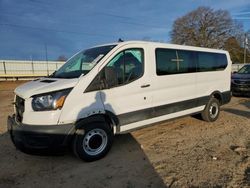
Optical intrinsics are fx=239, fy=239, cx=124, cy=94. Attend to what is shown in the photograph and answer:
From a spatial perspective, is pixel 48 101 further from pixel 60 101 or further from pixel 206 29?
pixel 206 29

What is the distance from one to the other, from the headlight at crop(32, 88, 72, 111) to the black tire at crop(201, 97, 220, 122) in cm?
Answer: 442

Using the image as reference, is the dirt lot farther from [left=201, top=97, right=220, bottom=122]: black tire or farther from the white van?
[left=201, top=97, right=220, bottom=122]: black tire

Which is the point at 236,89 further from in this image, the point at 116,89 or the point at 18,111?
the point at 18,111

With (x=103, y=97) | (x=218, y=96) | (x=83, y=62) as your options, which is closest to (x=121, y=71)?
(x=103, y=97)

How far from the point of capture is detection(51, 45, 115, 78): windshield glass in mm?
4509

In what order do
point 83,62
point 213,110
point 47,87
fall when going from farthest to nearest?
point 213,110
point 83,62
point 47,87

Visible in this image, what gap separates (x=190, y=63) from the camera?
6176mm

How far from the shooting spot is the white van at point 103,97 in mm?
3965

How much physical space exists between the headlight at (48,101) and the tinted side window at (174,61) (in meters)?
2.26

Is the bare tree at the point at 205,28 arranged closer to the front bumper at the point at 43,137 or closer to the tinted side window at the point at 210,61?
the tinted side window at the point at 210,61

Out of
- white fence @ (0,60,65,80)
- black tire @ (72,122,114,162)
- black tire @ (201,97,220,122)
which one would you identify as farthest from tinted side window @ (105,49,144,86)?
white fence @ (0,60,65,80)

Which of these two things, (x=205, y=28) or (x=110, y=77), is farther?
(x=205, y=28)

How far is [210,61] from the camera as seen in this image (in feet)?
22.7

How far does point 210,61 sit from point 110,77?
376cm
